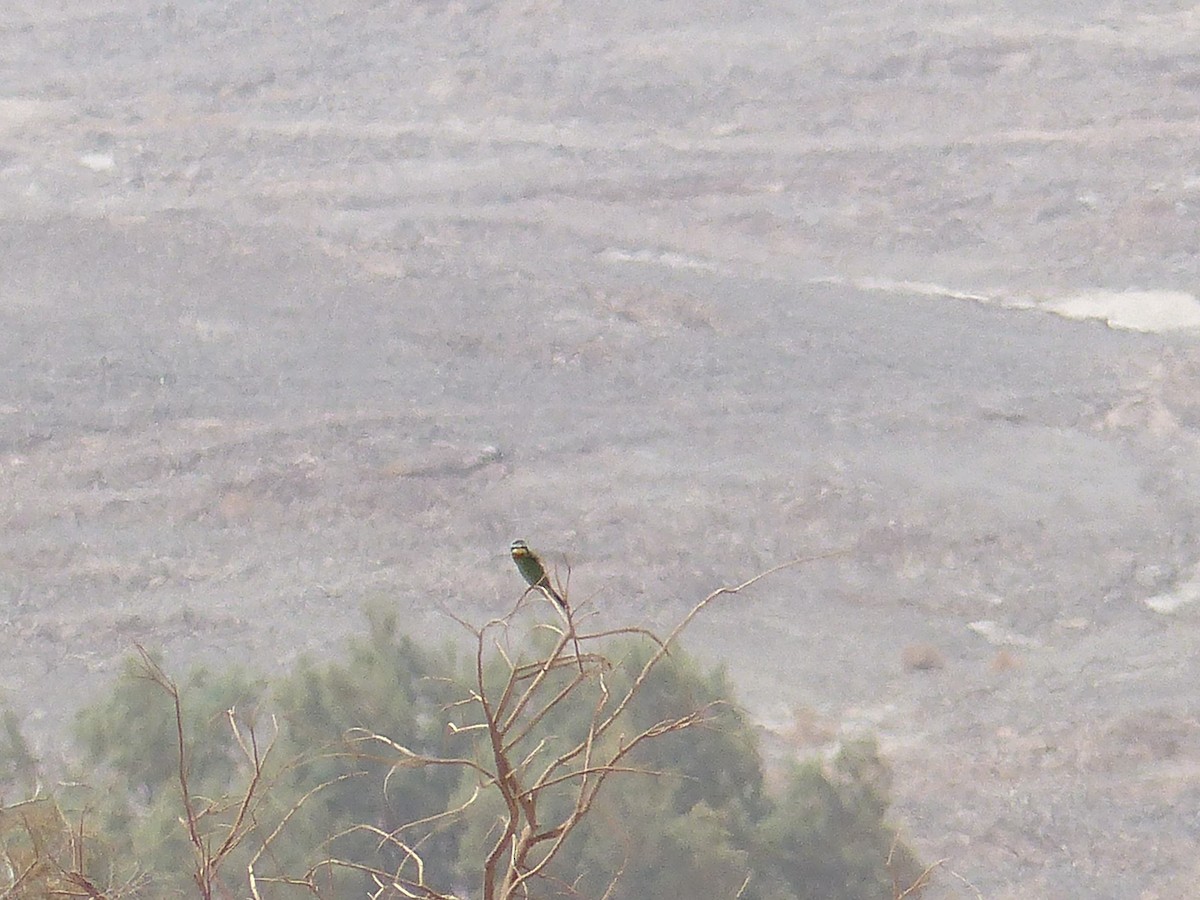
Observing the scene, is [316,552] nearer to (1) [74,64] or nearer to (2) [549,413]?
(2) [549,413]

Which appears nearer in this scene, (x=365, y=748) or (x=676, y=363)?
(x=365, y=748)

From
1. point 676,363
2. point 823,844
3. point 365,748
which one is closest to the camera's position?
point 823,844

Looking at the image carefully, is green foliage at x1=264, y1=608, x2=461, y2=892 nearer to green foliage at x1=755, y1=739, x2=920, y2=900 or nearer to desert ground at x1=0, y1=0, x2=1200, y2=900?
green foliage at x1=755, y1=739, x2=920, y2=900

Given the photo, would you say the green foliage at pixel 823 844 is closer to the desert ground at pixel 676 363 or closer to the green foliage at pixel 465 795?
the green foliage at pixel 465 795

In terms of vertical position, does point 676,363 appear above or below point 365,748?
below

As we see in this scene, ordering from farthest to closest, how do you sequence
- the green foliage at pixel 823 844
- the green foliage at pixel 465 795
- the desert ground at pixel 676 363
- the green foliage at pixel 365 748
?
the desert ground at pixel 676 363, the green foliage at pixel 823 844, the green foliage at pixel 365 748, the green foliage at pixel 465 795

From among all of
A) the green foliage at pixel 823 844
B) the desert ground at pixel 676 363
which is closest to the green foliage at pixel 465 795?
the green foliage at pixel 823 844

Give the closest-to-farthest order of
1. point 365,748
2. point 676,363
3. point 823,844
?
point 823,844
point 365,748
point 676,363

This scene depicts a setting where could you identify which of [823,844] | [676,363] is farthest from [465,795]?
[676,363]

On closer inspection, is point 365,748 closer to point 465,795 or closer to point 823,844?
point 465,795
